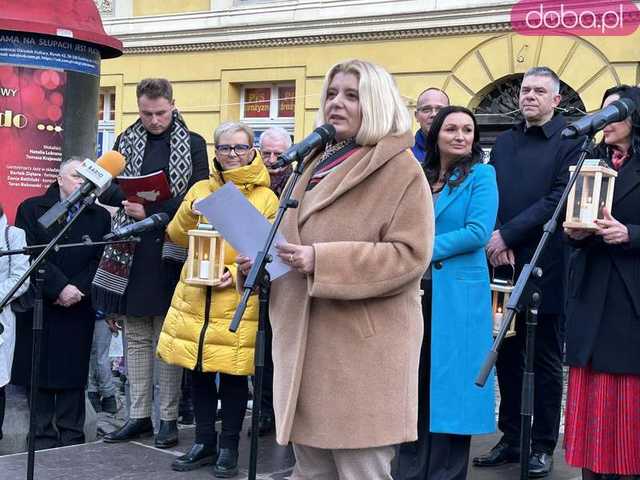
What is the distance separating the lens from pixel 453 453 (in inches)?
197

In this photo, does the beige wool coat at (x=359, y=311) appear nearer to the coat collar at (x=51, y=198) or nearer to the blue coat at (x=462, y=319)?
the blue coat at (x=462, y=319)

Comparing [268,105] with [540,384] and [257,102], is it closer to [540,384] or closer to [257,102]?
[257,102]

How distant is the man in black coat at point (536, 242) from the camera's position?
18.4ft

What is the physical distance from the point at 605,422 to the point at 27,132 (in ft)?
16.4

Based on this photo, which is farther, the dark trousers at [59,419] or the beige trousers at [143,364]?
the dark trousers at [59,419]

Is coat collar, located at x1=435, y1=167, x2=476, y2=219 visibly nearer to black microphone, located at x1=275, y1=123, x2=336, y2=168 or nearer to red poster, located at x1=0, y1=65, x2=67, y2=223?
black microphone, located at x1=275, y1=123, x2=336, y2=168

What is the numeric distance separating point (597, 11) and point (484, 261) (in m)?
9.39

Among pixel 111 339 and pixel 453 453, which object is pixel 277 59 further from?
pixel 453 453

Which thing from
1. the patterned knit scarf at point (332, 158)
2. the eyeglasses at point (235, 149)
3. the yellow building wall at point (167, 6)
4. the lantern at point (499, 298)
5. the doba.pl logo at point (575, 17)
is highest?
the yellow building wall at point (167, 6)

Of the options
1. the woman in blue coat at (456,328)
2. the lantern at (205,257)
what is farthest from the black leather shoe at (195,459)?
the woman in blue coat at (456,328)

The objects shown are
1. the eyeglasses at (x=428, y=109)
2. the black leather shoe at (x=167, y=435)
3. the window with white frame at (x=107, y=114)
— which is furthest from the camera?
the window with white frame at (x=107, y=114)

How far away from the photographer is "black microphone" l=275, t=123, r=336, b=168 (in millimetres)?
3660

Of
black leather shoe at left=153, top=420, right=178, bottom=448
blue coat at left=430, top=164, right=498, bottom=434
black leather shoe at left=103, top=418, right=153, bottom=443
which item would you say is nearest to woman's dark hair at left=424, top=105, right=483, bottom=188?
blue coat at left=430, top=164, right=498, bottom=434

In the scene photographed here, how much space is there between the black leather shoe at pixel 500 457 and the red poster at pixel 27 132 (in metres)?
3.96
